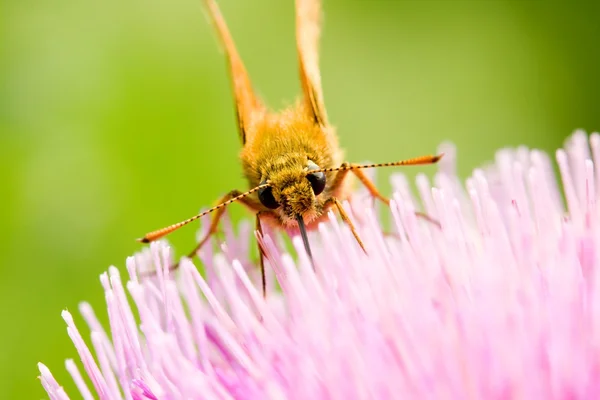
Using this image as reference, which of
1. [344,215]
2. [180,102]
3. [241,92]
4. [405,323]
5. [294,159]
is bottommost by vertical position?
[405,323]

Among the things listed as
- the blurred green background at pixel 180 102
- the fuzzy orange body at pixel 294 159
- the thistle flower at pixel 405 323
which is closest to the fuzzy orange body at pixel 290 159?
the fuzzy orange body at pixel 294 159

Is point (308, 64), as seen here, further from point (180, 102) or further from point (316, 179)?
point (180, 102)

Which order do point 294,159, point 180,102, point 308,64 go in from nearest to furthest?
point 294,159
point 308,64
point 180,102

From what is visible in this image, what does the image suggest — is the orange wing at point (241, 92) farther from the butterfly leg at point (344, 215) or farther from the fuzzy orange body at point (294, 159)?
the butterfly leg at point (344, 215)

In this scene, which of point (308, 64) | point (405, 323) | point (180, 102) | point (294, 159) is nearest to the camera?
point (405, 323)

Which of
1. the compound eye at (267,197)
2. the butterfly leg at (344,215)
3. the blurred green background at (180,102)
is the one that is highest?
the blurred green background at (180,102)

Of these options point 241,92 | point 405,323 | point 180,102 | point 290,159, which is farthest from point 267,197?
point 180,102
